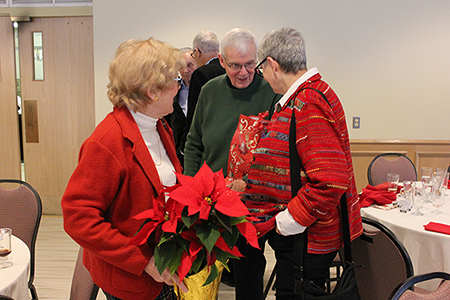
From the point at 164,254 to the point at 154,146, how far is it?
1.31ft

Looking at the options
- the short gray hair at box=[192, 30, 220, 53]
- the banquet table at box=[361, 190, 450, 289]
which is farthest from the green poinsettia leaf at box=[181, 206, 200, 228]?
the short gray hair at box=[192, 30, 220, 53]

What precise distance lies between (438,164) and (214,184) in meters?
4.23

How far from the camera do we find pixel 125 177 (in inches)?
46.9

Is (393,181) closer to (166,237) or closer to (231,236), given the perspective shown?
(231,236)

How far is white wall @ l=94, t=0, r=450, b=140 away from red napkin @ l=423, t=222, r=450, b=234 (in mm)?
2427

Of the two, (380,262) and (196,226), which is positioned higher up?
(196,226)

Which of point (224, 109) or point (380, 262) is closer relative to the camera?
point (380, 262)

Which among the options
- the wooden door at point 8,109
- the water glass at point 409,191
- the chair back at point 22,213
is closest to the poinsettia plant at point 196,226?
the chair back at point 22,213

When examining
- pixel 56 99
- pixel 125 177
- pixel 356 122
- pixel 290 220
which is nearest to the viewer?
pixel 125 177

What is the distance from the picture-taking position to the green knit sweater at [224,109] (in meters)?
2.05

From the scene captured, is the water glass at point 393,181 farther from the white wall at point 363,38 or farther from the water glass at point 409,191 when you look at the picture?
the white wall at point 363,38

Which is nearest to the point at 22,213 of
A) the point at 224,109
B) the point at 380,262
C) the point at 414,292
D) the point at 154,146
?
the point at 224,109

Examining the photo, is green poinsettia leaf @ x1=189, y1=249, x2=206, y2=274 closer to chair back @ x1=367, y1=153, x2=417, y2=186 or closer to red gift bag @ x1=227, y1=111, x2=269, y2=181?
red gift bag @ x1=227, y1=111, x2=269, y2=181

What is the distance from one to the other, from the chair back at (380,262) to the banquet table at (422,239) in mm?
443
